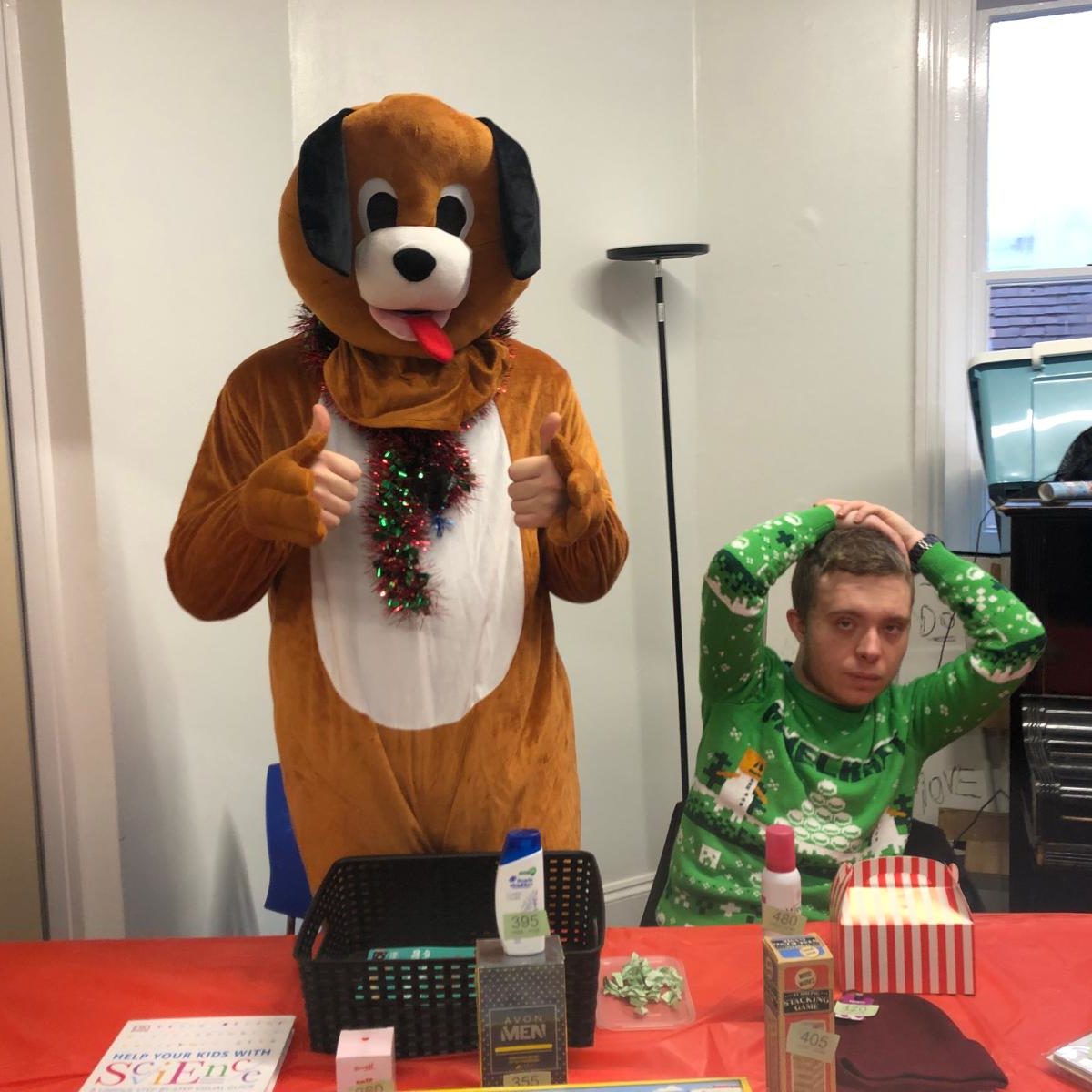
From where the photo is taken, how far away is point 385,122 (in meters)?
1.23

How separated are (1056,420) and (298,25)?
177 centimetres

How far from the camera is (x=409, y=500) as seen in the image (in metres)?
1.26

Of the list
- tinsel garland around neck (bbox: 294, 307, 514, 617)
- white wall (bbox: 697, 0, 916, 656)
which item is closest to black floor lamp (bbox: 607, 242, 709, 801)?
white wall (bbox: 697, 0, 916, 656)

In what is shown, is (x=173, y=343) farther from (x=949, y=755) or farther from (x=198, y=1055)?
(x=949, y=755)

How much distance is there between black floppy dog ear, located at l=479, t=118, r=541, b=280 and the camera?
4.10 ft

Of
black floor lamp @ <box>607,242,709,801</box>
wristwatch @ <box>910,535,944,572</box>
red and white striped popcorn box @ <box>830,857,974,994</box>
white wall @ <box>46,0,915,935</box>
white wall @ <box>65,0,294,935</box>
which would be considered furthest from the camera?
black floor lamp @ <box>607,242,709,801</box>

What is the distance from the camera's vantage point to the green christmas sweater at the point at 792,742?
5.05 feet

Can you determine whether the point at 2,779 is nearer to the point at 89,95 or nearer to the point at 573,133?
the point at 89,95

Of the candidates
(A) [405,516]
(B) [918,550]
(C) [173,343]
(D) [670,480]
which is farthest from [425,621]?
(D) [670,480]

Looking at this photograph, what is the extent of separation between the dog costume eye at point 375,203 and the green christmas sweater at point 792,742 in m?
0.66

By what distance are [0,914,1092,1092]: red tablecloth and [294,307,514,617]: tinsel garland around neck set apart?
0.47 meters

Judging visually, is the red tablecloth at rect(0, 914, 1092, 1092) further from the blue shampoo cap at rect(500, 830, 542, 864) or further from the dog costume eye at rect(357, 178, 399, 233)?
the dog costume eye at rect(357, 178, 399, 233)

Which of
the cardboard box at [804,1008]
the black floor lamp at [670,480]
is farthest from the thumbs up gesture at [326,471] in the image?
the black floor lamp at [670,480]

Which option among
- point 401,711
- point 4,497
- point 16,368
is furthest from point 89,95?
point 401,711
